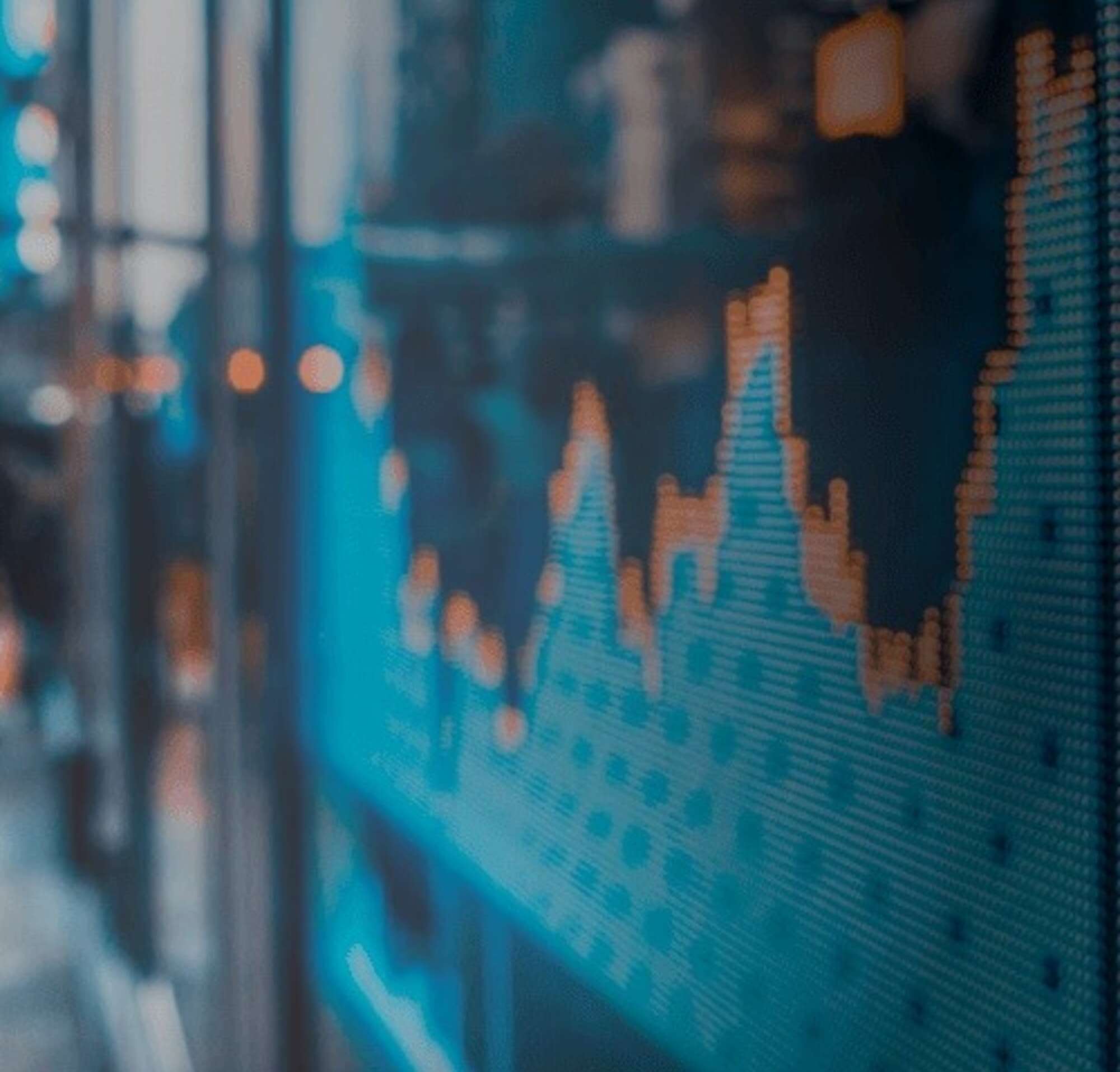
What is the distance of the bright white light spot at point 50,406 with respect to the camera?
4.17m

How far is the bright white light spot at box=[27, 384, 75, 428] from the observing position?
A: 4.17 meters

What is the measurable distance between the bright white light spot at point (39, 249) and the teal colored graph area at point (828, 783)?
309cm

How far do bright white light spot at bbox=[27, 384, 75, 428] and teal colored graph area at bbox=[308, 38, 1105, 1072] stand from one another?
3159 millimetres

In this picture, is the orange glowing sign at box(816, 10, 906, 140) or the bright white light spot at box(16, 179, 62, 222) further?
the bright white light spot at box(16, 179, 62, 222)

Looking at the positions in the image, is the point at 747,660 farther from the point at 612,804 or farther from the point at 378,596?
the point at 378,596

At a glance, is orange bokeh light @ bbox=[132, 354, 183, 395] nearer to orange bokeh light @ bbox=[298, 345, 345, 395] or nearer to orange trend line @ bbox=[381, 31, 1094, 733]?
orange bokeh light @ bbox=[298, 345, 345, 395]

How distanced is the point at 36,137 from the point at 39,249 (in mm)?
303

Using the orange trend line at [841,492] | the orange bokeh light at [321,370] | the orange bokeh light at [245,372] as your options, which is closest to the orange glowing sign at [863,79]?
the orange trend line at [841,492]

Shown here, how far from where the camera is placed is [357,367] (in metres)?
1.58

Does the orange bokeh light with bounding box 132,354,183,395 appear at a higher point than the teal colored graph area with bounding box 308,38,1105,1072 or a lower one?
higher

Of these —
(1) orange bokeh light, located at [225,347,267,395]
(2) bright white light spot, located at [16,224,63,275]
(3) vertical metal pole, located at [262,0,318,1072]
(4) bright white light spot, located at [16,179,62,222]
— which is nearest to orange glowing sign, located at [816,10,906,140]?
(3) vertical metal pole, located at [262,0,318,1072]

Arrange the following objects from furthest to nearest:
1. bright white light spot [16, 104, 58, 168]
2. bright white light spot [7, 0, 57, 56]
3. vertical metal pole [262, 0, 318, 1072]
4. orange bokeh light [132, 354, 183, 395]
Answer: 1. bright white light spot [16, 104, 58, 168]
2. bright white light spot [7, 0, 57, 56]
3. orange bokeh light [132, 354, 183, 395]
4. vertical metal pole [262, 0, 318, 1072]

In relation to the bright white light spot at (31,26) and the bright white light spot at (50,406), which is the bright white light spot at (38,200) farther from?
the bright white light spot at (50,406)

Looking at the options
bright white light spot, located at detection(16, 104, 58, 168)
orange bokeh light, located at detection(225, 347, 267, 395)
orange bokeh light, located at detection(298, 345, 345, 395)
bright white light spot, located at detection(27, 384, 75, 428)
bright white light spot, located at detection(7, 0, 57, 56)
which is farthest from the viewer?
bright white light spot, located at detection(27, 384, 75, 428)
